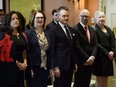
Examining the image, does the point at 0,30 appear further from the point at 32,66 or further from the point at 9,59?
the point at 32,66

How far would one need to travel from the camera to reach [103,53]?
13.8 ft

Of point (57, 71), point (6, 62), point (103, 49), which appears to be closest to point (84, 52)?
point (103, 49)

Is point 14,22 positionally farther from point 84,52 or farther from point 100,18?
point 100,18

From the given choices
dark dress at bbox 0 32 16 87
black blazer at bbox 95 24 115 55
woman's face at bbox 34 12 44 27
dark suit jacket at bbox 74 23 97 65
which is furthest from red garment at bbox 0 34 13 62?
black blazer at bbox 95 24 115 55

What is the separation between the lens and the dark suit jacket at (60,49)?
3.45 m

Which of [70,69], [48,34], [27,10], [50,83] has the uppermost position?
[27,10]

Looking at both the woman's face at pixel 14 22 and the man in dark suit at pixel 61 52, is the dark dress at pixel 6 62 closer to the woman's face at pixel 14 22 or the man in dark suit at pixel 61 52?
the woman's face at pixel 14 22

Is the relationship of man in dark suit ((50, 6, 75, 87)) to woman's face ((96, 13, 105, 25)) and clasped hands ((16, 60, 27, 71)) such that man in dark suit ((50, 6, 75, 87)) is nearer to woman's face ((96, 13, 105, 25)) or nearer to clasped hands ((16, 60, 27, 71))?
clasped hands ((16, 60, 27, 71))

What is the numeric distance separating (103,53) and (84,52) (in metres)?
0.45

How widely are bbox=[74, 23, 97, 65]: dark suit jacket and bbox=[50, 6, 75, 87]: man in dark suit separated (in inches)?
12.0

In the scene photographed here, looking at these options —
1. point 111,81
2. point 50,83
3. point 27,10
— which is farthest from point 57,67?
point 27,10

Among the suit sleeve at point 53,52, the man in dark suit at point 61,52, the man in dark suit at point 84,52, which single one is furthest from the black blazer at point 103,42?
the suit sleeve at point 53,52

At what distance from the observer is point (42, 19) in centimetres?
348

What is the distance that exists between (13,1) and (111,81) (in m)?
2.67
